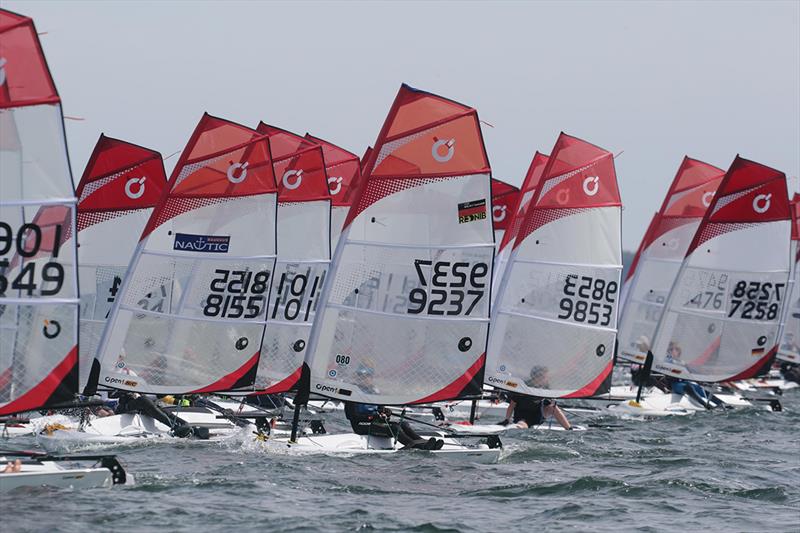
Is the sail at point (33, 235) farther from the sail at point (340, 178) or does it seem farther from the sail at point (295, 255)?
the sail at point (340, 178)

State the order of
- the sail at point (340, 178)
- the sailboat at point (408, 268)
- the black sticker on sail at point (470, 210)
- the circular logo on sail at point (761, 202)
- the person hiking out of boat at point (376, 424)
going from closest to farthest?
the person hiking out of boat at point (376, 424)
the sailboat at point (408, 268)
the black sticker on sail at point (470, 210)
the sail at point (340, 178)
the circular logo on sail at point (761, 202)

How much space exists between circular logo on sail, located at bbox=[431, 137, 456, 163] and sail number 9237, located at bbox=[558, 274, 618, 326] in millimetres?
5903

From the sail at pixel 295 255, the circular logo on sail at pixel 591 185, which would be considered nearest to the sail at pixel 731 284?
the circular logo on sail at pixel 591 185

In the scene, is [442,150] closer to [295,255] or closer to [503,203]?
[295,255]

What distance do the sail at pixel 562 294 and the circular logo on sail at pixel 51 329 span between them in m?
11.4

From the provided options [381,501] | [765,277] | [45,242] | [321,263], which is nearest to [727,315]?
[765,277]

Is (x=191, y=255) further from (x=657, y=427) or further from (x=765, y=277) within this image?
(x=765, y=277)

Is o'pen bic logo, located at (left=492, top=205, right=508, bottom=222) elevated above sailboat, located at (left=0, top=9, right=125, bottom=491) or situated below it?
above

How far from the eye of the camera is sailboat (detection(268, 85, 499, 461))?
20.6m

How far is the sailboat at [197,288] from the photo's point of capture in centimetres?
2112

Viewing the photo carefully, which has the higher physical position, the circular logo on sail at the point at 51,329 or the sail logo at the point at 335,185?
the sail logo at the point at 335,185

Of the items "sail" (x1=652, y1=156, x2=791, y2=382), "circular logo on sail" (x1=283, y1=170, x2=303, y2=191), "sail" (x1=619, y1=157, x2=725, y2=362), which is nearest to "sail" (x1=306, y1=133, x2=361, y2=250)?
"circular logo on sail" (x1=283, y1=170, x2=303, y2=191)

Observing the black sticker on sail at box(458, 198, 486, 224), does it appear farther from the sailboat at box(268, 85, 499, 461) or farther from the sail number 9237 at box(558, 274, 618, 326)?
the sail number 9237 at box(558, 274, 618, 326)

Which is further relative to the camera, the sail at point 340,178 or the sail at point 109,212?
the sail at point 340,178
